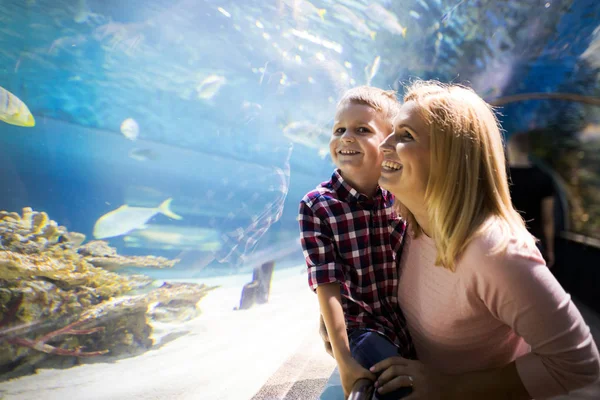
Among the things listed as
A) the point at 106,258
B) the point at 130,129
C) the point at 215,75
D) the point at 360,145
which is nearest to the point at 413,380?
the point at 360,145

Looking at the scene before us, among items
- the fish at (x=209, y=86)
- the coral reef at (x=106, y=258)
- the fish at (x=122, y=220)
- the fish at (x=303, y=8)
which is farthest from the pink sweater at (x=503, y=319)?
the fish at (x=209, y=86)

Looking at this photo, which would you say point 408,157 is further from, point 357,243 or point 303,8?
point 303,8

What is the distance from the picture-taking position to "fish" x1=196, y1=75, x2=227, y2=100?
631 cm

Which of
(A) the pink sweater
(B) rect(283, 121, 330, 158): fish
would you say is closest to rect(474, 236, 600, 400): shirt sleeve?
(A) the pink sweater

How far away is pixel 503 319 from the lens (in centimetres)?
73

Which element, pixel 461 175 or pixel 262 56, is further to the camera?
pixel 262 56

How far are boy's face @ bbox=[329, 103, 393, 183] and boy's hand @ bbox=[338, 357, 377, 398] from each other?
0.59 m

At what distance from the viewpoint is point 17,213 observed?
323cm

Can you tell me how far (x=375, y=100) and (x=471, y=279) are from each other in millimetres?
704

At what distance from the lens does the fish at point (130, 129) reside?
6102 mm

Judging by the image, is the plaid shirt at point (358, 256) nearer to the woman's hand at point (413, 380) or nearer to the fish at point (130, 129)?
the woman's hand at point (413, 380)

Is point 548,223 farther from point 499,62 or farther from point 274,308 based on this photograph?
point 274,308

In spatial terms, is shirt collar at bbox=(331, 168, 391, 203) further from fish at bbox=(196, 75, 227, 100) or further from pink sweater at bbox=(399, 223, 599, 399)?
fish at bbox=(196, 75, 227, 100)

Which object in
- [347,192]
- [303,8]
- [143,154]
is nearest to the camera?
[347,192]
